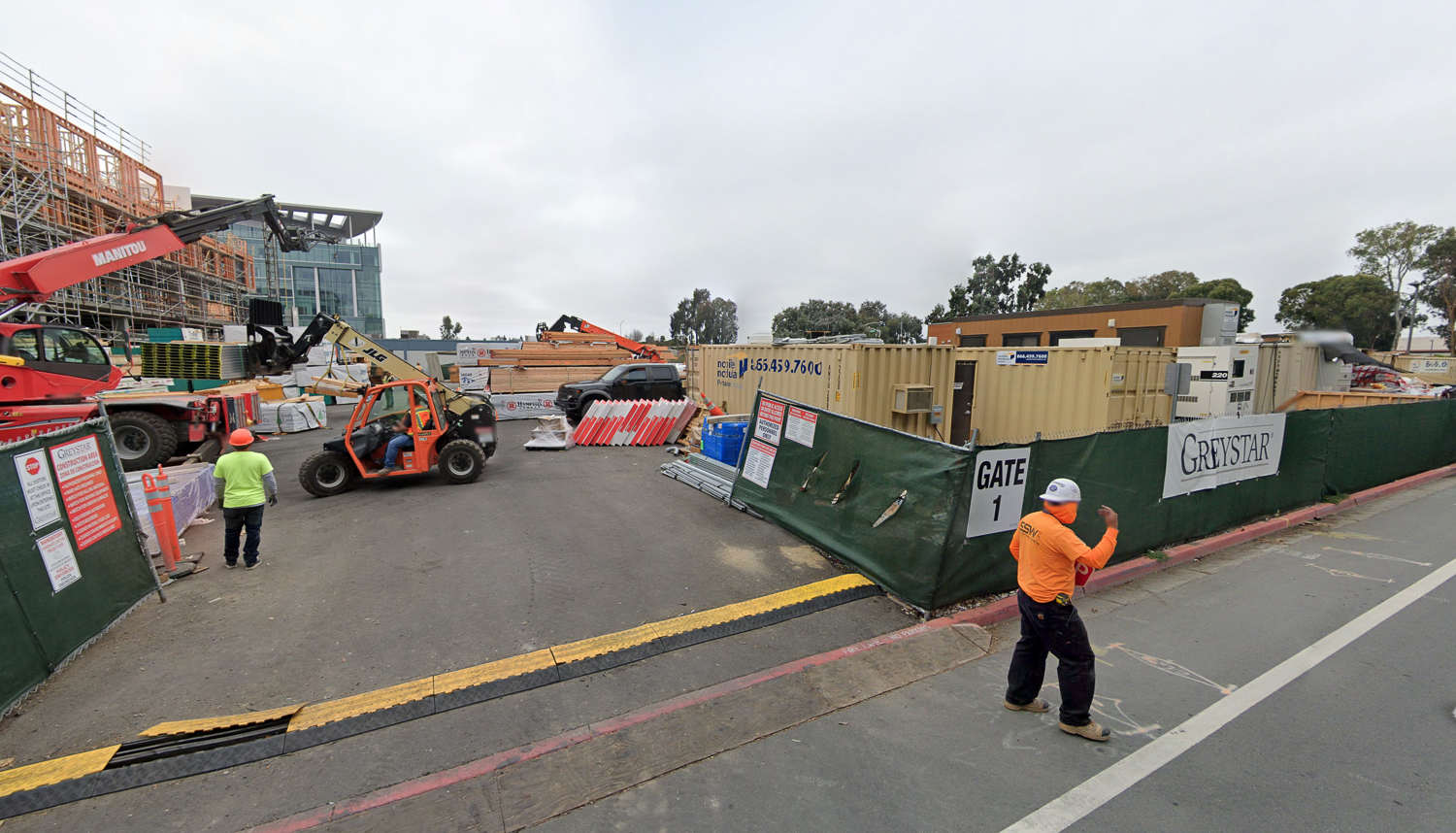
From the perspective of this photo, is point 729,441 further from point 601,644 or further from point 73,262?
point 73,262

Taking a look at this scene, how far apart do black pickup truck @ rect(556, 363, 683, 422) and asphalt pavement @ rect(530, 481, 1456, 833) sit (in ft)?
44.1

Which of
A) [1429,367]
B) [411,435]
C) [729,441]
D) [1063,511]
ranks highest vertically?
[1429,367]

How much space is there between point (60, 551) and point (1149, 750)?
756 cm

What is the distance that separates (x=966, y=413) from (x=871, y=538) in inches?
298

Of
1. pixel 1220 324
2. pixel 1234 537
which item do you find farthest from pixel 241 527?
pixel 1220 324

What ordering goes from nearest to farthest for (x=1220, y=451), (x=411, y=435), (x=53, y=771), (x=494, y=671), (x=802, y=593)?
(x=53, y=771) < (x=494, y=671) < (x=802, y=593) < (x=1220, y=451) < (x=411, y=435)

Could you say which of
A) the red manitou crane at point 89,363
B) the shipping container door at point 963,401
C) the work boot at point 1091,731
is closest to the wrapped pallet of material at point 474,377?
the red manitou crane at point 89,363

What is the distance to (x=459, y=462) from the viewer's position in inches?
392

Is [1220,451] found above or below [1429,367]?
below

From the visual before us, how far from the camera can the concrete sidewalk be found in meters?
2.96

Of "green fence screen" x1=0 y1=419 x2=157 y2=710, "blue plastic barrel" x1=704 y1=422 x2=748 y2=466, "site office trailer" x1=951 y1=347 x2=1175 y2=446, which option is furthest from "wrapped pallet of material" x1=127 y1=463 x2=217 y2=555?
"site office trailer" x1=951 y1=347 x2=1175 y2=446

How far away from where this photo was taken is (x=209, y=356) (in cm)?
1612

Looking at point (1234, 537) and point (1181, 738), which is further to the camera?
point (1234, 537)

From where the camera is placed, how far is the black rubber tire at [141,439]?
11109mm
